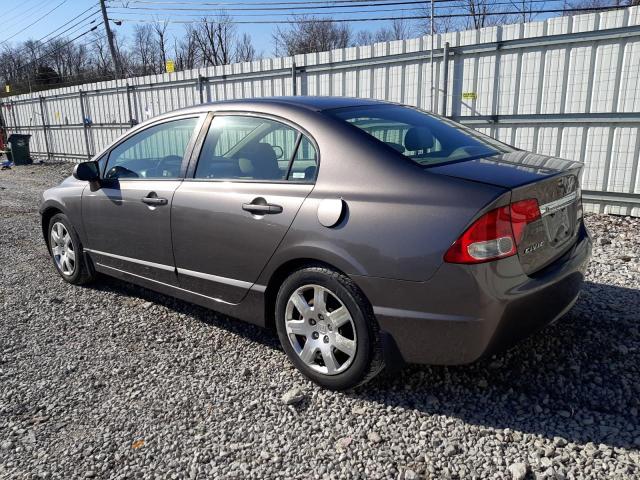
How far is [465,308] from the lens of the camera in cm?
234

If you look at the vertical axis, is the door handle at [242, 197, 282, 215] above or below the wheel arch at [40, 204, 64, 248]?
above

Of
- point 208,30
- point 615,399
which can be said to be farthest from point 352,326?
point 208,30

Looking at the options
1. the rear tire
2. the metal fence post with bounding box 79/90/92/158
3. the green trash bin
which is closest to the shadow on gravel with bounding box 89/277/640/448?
the rear tire

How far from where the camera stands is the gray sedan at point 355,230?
7.76 feet

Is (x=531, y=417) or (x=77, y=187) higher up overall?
(x=77, y=187)

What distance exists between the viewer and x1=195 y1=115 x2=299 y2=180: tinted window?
310cm

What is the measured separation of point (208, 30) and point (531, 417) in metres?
58.4

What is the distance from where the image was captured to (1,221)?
8328 mm

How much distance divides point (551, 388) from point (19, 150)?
67.8ft

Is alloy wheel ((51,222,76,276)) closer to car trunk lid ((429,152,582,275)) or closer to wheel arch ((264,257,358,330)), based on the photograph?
wheel arch ((264,257,358,330))

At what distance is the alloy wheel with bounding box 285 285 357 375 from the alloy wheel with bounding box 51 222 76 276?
8.94 feet

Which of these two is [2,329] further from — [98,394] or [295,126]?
[295,126]

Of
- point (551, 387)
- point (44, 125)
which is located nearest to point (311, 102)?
point (551, 387)

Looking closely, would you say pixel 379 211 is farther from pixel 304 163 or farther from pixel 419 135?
pixel 419 135
